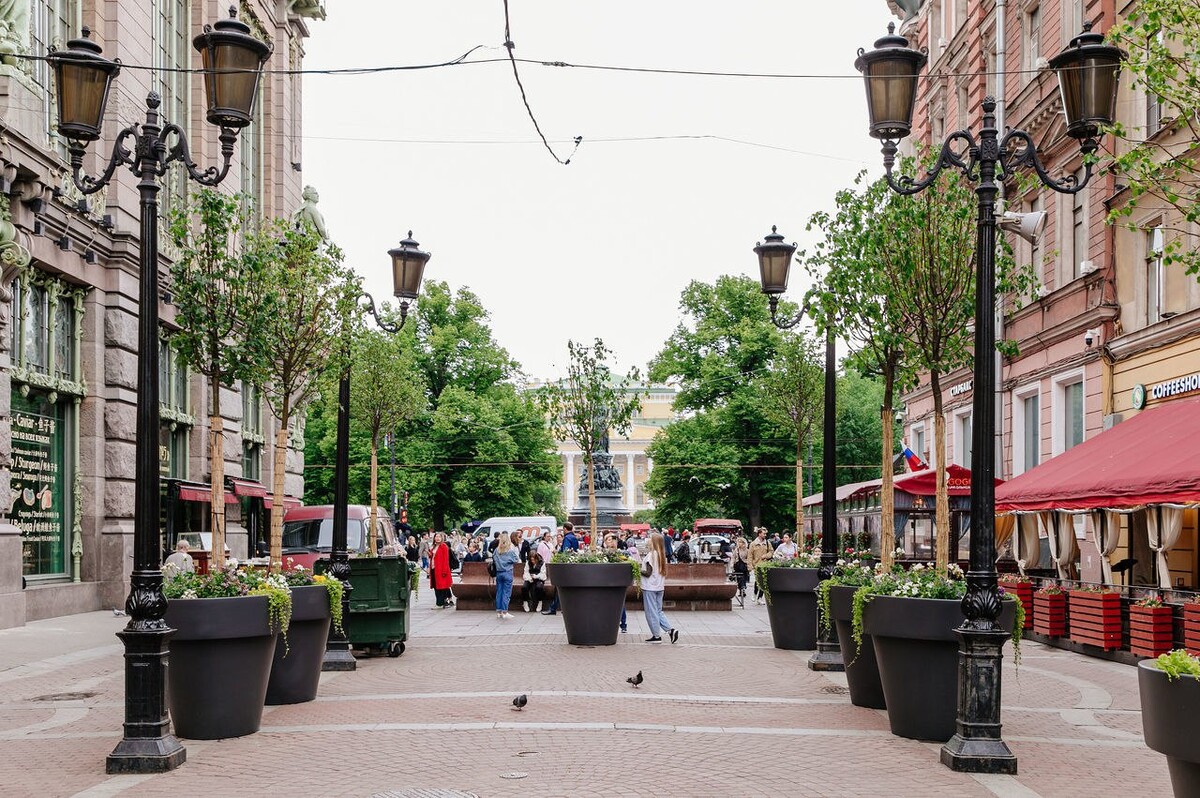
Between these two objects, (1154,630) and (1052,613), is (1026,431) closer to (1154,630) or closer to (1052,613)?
(1052,613)

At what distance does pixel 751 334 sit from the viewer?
59.2 meters

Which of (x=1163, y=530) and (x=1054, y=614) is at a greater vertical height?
(x=1163, y=530)

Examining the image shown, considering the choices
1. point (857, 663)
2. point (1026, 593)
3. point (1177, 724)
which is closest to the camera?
point (1177, 724)

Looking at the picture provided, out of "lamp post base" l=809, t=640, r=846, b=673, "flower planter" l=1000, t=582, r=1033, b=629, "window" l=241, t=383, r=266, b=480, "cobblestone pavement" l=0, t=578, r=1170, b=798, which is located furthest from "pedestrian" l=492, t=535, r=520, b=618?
"window" l=241, t=383, r=266, b=480

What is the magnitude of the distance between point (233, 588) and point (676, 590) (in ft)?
51.8

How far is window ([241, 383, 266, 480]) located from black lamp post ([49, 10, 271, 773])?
23.4 meters

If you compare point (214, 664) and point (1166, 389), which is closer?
point (214, 664)

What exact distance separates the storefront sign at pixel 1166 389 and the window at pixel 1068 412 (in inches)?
128

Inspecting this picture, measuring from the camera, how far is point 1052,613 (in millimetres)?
18891

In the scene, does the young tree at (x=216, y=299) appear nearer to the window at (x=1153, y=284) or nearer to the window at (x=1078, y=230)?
the window at (x=1153, y=284)

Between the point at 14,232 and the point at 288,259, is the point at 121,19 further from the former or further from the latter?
the point at 288,259

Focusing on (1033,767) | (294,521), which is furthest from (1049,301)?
(1033,767)

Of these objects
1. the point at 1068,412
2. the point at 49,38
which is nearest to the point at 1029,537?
the point at 1068,412

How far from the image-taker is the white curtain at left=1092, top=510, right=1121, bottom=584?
19.5 meters
